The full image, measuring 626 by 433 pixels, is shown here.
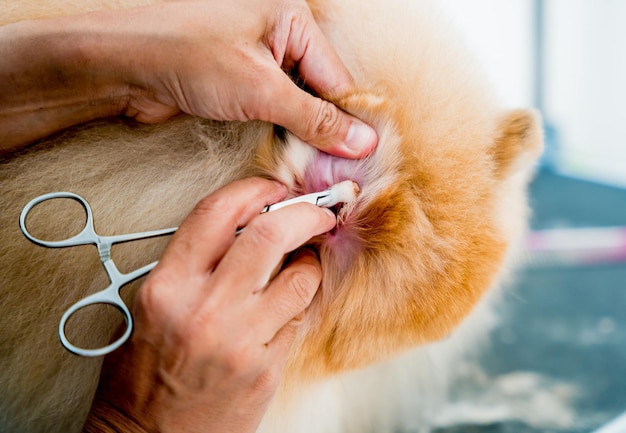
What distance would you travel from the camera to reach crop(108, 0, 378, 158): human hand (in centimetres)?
67

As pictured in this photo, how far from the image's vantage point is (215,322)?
620 mm

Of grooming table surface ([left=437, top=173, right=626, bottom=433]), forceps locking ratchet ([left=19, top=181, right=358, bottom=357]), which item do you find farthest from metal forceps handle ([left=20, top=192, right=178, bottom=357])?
grooming table surface ([left=437, top=173, right=626, bottom=433])

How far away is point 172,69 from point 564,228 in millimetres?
1621

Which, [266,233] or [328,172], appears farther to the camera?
[328,172]

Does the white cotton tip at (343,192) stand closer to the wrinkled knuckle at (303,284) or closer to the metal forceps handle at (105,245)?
the wrinkled knuckle at (303,284)

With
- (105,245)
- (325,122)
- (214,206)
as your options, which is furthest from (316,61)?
(105,245)

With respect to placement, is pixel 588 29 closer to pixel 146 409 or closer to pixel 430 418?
pixel 430 418

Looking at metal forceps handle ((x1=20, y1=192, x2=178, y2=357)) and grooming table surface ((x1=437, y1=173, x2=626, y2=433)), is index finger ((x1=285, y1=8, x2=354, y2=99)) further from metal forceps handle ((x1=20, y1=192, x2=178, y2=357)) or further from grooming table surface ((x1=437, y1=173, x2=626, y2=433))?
grooming table surface ((x1=437, y1=173, x2=626, y2=433))

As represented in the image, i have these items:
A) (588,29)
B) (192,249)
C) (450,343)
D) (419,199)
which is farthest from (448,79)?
(588,29)

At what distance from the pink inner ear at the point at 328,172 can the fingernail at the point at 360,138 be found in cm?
3

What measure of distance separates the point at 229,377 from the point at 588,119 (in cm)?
224

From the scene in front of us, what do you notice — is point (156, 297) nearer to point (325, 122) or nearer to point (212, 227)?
point (212, 227)

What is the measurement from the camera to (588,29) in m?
2.37

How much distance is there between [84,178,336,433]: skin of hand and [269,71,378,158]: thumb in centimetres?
7
